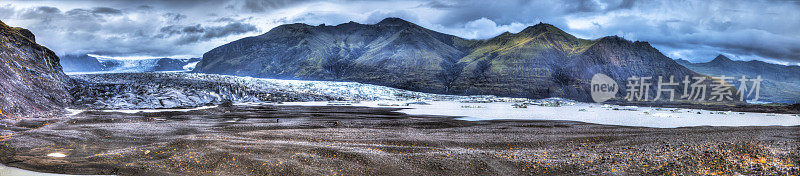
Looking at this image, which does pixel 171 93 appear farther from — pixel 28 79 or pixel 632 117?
pixel 632 117

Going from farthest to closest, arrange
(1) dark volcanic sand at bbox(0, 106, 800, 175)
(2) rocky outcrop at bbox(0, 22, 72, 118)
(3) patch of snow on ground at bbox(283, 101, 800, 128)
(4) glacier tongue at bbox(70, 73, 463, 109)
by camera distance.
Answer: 1. (4) glacier tongue at bbox(70, 73, 463, 109)
2. (3) patch of snow on ground at bbox(283, 101, 800, 128)
3. (2) rocky outcrop at bbox(0, 22, 72, 118)
4. (1) dark volcanic sand at bbox(0, 106, 800, 175)

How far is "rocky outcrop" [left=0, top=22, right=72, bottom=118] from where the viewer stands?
87.8 feet

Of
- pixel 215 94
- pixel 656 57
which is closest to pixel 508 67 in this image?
pixel 656 57

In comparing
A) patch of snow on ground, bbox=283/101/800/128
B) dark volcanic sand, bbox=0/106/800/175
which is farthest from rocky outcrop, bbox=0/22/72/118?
patch of snow on ground, bbox=283/101/800/128

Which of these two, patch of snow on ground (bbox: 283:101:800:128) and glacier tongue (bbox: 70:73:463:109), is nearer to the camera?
patch of snow on ground (bbox: 283:101:800:128)

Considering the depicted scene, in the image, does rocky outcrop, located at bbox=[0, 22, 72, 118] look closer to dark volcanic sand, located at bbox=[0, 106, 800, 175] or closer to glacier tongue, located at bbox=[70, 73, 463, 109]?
glacier tongue, located at bbox=[70, 73, 463, 109]

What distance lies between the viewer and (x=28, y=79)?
107ft

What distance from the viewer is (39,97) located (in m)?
31.5

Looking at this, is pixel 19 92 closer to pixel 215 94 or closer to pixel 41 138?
pixel 41 138

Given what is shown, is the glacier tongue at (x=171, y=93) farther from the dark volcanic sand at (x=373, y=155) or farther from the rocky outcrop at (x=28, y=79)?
the dark volcanic sand at (x=373, y=155)

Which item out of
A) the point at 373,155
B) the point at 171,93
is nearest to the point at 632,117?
the point at 373,155

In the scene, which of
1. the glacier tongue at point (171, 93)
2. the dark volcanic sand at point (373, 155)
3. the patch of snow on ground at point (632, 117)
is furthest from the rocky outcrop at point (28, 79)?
the patch of snow on ground at point (632, 117)

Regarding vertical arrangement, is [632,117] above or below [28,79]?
below

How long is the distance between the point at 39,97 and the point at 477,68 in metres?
168
